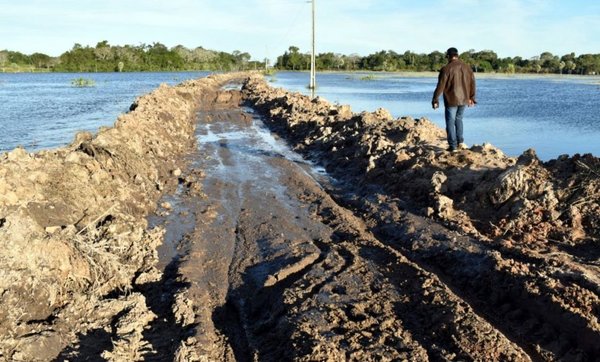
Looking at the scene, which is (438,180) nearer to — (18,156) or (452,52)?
(452,52)

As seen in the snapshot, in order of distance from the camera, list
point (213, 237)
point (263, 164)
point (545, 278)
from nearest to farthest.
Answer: point (545, 278) < point (213, 237) < point (263, 164)

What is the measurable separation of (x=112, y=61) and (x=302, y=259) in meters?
121

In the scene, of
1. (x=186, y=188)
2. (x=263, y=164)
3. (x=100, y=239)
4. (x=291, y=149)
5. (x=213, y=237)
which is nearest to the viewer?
(x=100, y=239)

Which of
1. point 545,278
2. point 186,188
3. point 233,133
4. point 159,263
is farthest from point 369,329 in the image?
point 233,133

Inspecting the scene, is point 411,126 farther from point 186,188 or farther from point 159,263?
point 159,263

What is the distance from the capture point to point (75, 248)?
5.44 metres

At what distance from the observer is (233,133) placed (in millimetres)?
17469

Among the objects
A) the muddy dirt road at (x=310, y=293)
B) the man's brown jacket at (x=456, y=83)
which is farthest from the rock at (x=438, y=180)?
the man's brown jacket at (x=456, y=83)

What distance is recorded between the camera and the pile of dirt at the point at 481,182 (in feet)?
20.9

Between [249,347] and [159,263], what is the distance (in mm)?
2413

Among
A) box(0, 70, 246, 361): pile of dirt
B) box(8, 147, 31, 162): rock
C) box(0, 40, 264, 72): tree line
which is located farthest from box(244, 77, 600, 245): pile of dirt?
box(0, 40, 264, 72): tree line

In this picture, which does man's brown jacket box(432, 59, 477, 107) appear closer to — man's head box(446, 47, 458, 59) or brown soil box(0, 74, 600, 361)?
man's head box(446, 47, 458, 59)

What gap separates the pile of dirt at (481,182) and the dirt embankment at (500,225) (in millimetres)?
15

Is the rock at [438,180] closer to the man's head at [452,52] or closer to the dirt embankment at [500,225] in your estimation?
the dirt embankment at [500,225]
